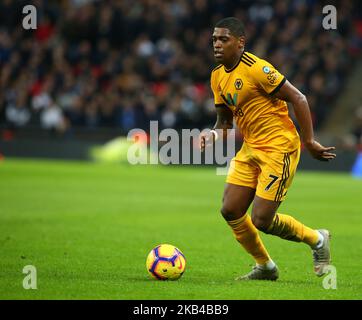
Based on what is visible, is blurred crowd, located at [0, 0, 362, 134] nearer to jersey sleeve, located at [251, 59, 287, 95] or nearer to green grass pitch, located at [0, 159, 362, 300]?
green grass pitch, located at [0, 159, 362, 300]

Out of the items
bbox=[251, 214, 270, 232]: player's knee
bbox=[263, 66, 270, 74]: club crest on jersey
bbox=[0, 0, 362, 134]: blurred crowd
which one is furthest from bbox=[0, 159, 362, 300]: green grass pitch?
bbox=[0, 0, 362, 134]: blurred crowd

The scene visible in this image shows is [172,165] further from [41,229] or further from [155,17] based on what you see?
[41,229]

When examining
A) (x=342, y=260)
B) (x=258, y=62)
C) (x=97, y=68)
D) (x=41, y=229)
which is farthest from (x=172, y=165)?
(x=258, y=62)

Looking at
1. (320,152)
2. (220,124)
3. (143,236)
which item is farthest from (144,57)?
(320,152)

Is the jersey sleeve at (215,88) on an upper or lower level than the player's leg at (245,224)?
upper

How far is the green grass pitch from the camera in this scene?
26.0 ft

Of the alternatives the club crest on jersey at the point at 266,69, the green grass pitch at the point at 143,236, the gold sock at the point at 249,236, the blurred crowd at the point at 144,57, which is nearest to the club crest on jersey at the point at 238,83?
the club crest on jersey at the point at 266,69

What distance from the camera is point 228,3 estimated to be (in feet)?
95.9

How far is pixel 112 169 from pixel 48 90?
16.9 ft

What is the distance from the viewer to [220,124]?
8.85m

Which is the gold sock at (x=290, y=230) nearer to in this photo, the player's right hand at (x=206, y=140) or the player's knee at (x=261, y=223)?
the player's knee at (x=261, y=223)

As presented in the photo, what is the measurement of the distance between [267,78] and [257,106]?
0.36m

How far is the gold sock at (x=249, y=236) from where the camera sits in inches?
336

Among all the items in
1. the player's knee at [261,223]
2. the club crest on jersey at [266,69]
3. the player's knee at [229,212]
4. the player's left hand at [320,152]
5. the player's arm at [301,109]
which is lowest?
the player's knee at [261,223]
